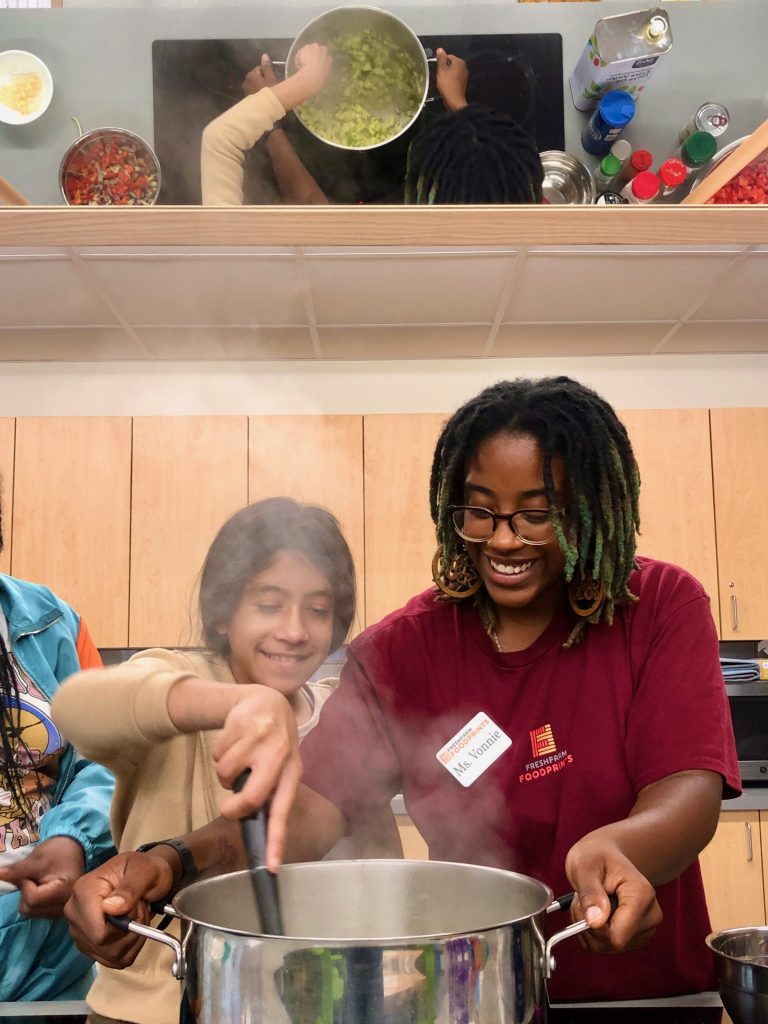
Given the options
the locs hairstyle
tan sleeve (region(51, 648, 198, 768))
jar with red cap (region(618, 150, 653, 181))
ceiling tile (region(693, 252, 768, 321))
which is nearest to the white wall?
ceiling tile (region(693, 252, 768, 321))

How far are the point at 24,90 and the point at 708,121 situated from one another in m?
2.09

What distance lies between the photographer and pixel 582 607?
3.95 ft

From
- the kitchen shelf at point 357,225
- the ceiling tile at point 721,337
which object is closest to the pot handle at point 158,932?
the kitchen shelf at point 357,225

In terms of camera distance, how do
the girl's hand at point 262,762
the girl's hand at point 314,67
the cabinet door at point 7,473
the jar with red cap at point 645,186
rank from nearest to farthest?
the girl's hand at point 262,762 < the girl's hand at point 314,67 < the jar with red cap at point 645,186 < the cabinet door at point 7,473

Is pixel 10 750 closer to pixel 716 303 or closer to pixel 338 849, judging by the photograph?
pixel 338 849

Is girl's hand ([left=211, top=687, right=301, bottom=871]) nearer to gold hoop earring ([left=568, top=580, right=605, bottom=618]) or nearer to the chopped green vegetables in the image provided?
gold hoop earring ([left=568, top=580, right=605, bottom=618])

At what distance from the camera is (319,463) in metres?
2.97

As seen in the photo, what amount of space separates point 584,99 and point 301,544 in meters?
2.18

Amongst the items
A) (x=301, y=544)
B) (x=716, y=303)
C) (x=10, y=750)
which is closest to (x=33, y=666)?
(x=10, y=750)

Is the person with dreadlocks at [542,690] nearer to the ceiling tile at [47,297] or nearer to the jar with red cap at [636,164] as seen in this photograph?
the ceiling tile at [47,297]

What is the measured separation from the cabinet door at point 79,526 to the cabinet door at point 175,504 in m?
0.04

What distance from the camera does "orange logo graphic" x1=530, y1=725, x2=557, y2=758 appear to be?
115 cm

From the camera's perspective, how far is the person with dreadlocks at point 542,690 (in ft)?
3.58

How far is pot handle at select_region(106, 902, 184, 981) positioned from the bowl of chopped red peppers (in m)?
2.11
